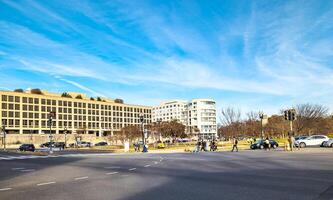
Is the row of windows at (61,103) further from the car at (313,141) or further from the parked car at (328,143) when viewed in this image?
the parked car at (328,143)

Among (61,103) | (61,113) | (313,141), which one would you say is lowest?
(313,141)

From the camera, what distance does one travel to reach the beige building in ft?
468

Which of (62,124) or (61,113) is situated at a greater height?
(61,113)

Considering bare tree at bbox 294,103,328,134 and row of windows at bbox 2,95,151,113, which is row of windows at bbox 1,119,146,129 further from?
bare tree at bbox 294,103,328,134

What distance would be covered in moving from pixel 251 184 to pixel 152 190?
11.4ft

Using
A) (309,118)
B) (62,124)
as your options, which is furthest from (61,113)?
(309,118)

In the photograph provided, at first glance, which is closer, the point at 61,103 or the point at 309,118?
the point at 309,118

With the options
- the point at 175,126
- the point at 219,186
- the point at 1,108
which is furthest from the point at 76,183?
the point at 1,108

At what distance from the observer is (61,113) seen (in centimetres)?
16200

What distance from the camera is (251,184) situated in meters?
13.1

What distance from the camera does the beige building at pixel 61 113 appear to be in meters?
143

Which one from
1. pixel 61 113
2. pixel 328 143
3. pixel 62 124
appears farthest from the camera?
pixel 61 113

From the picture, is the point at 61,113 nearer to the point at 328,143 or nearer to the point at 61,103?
the point at 61,103

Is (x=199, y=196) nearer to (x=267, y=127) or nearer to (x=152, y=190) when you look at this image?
(x=152, y=190)
